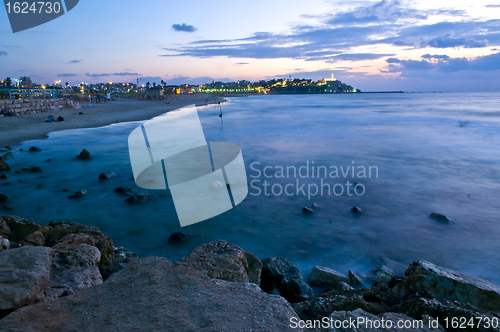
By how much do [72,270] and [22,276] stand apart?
2.05 feet

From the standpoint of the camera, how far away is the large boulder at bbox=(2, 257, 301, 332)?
204 centimetres

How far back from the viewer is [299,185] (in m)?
8.87

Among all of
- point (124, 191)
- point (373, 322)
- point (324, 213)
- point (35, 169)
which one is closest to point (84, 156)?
point (35, 169)

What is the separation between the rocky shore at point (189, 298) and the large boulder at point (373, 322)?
0.01 meters

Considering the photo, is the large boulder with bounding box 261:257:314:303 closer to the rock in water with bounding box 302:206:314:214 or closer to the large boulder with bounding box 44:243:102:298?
the large boulder with bounding box 44:243:102:298

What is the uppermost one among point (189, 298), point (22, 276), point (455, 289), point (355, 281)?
point (22, 276)

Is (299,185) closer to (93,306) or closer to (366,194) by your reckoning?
(366,194)

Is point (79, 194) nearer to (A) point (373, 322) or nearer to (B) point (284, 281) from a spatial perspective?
(B) point (284, 281)

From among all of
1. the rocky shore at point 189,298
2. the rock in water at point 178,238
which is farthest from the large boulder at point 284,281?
the rock in water at point 178,238

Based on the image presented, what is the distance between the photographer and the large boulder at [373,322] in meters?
2.19

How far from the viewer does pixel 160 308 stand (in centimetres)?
221

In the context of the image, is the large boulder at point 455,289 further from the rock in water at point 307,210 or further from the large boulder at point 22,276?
the large boulder at point 22,276

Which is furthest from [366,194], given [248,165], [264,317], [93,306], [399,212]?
[93,306]

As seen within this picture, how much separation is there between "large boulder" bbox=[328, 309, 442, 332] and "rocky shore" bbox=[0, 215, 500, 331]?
11mm
